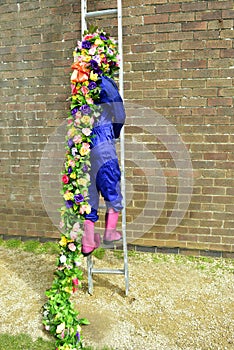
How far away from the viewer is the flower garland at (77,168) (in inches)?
100

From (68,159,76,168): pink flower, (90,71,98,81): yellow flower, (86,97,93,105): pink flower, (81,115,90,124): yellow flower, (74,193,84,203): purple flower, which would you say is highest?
(90,71,98,81): yellow flower

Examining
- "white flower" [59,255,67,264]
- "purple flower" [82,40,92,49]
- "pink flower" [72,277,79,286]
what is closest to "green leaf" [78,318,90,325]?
"pink flower" [72,277,79,286]

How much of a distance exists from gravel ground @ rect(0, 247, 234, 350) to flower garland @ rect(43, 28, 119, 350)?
27 centimetres

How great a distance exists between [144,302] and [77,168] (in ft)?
4.93

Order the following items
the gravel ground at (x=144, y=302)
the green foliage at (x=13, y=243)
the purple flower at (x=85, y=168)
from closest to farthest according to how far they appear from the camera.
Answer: the purple flower at (x=85, y=168) < the gravel ground at (x=144, y=302) < the green foliage at (x=13, y=243)

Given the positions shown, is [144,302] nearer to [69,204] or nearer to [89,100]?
[69,204]

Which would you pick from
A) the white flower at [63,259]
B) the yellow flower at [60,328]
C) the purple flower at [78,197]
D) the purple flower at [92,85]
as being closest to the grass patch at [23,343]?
the yellow flower at [60,328]

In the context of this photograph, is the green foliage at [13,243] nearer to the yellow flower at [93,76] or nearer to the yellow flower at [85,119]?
the yellow flower at [85,119]

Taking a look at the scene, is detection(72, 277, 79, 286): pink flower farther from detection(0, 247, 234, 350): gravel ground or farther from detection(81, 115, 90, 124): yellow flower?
detection(81, 115, 90, 124): yellow flower

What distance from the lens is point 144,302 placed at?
3205 mm

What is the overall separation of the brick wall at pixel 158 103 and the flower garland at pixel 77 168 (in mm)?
1191

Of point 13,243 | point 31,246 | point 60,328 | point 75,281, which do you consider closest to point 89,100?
point 75,281

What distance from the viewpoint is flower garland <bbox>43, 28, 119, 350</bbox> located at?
255 cm

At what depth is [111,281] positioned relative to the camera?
141 inches
